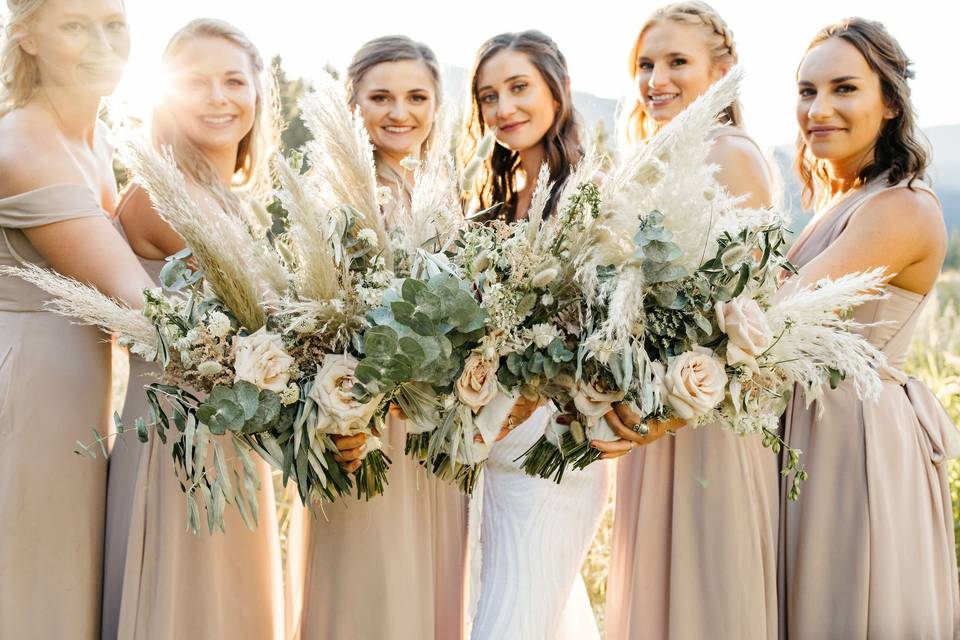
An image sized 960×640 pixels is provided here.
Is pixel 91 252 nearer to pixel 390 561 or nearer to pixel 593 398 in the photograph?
pixel 390 561

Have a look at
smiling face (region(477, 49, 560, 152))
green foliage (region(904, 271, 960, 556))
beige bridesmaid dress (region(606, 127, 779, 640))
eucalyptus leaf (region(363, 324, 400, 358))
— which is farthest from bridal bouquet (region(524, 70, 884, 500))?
green foliage (region(904, 271, 960, 556))

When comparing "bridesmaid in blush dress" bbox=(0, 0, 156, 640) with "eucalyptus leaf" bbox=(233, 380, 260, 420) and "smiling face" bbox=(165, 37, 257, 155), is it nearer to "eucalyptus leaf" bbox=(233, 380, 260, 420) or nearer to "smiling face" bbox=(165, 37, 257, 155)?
"smiling face" bbox=(165, 37, 257, 155)

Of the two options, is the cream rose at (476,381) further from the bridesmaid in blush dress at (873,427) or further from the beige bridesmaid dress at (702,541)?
the bridesmaid in blush dress at (873,427)

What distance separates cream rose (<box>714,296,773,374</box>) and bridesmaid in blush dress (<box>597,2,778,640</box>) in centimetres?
63

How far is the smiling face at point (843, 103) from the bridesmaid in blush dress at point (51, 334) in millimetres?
2549

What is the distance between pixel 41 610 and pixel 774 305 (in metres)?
2.48

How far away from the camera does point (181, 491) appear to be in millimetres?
2889

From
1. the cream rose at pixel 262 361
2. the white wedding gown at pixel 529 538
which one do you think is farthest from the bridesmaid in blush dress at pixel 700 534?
the cream rose at pixel 262 361

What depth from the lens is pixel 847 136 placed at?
11.3ft

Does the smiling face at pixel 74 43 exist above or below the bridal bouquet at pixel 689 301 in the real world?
above

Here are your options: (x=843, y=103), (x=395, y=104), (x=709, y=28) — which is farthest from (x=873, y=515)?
(x=395, y=104)

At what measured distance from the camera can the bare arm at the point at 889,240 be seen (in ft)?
10.4

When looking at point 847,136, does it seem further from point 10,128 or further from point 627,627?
point 10,128

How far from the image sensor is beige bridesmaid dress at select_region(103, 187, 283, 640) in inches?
113
